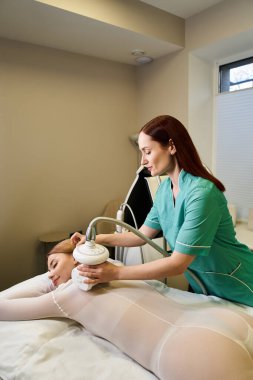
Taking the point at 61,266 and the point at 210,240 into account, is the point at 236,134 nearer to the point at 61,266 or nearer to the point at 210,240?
the point at 210,240

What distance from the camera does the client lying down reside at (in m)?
0.78

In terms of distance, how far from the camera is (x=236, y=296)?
45.6 inches

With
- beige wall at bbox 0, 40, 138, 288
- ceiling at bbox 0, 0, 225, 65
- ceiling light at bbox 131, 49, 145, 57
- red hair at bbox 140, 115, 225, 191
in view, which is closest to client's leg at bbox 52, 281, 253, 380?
red hair at bbox 140, 115, 225, 191

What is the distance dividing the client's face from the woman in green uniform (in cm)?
27

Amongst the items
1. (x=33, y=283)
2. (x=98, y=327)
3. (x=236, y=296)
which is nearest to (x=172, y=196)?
(x=236, y=296)

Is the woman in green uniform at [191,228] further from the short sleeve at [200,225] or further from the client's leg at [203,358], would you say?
the client's leg at [203,358]

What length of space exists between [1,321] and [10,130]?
1.46m

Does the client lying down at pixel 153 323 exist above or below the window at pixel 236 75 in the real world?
below

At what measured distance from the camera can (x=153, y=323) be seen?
957 millimetres

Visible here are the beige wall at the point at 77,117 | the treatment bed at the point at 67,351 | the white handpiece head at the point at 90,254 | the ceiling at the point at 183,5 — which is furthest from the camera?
the beige wall at the point at 77,117

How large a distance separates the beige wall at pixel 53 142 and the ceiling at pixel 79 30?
5.9 inches

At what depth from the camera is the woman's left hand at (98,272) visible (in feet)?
3.48

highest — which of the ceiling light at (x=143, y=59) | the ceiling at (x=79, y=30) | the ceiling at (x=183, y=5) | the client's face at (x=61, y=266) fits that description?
the ceiling at (x=183, y=5)

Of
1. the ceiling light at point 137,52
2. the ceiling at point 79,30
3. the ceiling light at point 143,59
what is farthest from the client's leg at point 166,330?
the ceiling light at point 143,59
